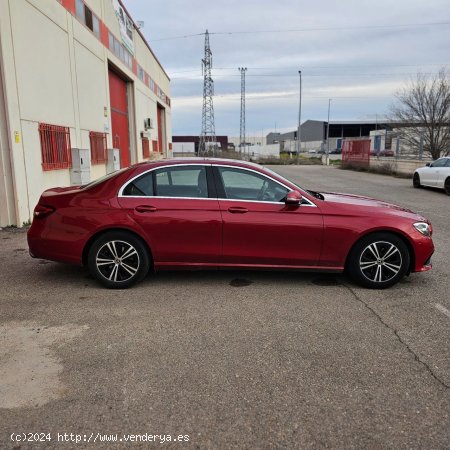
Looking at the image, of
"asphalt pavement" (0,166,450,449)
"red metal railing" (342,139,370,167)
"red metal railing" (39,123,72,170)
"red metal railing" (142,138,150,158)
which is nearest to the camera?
"asphalt pavement" (0,166,450,449)

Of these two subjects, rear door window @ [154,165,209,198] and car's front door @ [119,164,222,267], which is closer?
car's front door @ [119,164,222,267]

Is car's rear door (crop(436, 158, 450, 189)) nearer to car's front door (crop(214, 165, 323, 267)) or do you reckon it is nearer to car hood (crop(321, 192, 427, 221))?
car hood (crop(321, 192, 427, 221))

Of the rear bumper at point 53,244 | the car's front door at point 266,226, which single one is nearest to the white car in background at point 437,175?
the car's front door at point 266,226

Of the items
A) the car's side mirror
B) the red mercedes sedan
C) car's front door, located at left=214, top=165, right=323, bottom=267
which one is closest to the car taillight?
the red mercedes sedan

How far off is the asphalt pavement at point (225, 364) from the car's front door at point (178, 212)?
457 mm

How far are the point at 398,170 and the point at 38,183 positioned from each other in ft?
80.5

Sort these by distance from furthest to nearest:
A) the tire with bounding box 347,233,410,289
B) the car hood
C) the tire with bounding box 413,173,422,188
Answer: the tire with bounding box 413,173,422,188
the car hood
the tire with bounding box 347,233,410,289

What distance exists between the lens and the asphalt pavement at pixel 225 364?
2.61 metres

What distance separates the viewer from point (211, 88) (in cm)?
5547

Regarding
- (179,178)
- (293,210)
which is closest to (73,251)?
(179,178)

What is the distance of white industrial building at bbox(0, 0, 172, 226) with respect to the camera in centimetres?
811

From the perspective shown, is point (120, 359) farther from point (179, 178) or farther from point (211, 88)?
point (211, 88)

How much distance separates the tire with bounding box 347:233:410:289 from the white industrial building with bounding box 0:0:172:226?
6.51m

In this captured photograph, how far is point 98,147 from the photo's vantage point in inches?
564
